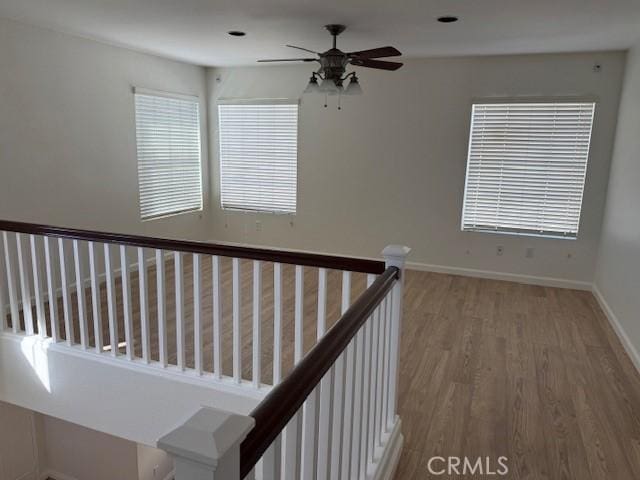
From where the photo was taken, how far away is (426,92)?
212 inches

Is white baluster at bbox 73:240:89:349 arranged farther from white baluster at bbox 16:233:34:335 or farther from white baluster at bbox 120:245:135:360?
white baluster at bbox 16:233:34:335

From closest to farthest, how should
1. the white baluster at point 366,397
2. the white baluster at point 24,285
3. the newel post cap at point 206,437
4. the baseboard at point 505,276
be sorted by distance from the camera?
the newel post cap at point 206,437 → the white baluster at point 366,397 → the white baluster at point 24,285 → the baseboard at point 505,276

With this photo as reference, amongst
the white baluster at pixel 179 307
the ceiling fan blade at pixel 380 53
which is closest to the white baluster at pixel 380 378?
the white baluster at pixel 179 307

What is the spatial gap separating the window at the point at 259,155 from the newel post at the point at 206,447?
18.1 feet

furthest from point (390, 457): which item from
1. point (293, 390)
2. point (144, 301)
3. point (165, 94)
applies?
point (165, 94)

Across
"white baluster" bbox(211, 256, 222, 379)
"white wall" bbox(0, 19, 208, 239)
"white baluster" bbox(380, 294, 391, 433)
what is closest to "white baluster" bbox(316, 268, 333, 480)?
"white baluster" bbox(380, 294, 391, 433)

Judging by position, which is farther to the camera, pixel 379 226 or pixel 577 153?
pixel 379 226

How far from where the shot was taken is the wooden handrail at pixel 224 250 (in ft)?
7.59

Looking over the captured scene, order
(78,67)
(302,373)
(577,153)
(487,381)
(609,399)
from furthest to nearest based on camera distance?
(577,153)
(78,67)
(487,381)
(609,399)
(302,373)

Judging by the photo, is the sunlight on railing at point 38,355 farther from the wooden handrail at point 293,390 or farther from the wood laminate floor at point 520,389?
the wooden handrail at point 293,390

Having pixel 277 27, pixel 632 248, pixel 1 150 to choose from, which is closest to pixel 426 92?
pixel 277 27

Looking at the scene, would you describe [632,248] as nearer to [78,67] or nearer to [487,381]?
[487,381]

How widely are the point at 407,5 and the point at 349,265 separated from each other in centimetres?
207

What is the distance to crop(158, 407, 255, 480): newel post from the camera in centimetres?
77
